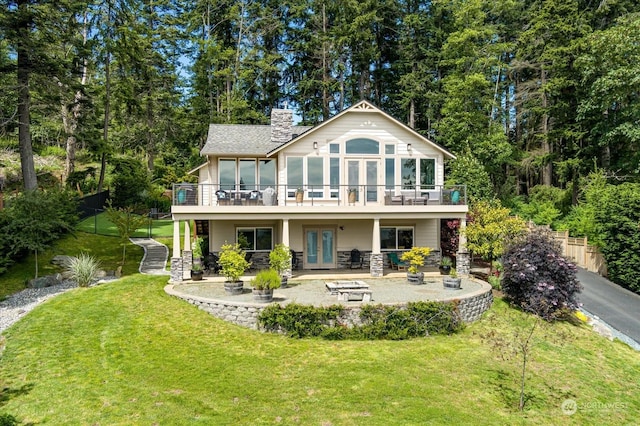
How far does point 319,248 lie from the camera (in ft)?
65.3

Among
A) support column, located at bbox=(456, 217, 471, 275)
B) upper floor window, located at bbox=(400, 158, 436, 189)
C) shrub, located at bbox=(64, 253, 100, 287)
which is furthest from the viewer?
upper floor window, located at bbox=(400, 158, 436, 189)

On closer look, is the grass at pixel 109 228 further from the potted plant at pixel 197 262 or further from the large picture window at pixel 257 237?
the large picture window at pixel 257 237

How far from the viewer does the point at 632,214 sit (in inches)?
698

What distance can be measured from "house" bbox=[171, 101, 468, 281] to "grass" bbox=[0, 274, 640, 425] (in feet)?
20.5

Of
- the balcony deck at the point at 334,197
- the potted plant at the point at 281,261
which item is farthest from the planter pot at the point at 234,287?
the balcony deck at the point at 334,197

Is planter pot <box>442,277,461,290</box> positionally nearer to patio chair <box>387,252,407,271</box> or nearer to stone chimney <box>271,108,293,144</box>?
patio chair <box>387,252,407,271</box>

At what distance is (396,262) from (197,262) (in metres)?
9.83

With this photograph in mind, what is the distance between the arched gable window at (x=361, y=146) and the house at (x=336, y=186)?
0.05 meters

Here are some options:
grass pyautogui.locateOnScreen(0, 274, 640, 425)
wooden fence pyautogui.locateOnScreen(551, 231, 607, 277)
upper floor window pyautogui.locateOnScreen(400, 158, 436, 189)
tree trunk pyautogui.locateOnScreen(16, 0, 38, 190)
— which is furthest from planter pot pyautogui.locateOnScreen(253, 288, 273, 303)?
wooden fence pyautogui.locateOnScreen(551, 231, 607, 277)

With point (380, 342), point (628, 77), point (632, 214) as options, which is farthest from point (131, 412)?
point (628, 77)

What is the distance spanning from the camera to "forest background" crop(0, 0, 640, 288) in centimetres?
2158

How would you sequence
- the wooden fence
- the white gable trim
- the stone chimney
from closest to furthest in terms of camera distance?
the white gable trim, the wooden fence, the stone chimney

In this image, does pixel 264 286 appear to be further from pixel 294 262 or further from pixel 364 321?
pixel 294 262
